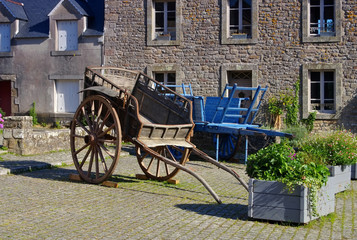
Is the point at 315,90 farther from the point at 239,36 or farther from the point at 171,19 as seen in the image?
the point at 171,19

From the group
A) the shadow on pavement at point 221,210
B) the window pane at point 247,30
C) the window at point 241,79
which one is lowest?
the shadow on pavement at point 221,210

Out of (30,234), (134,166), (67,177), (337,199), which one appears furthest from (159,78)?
(30,234)

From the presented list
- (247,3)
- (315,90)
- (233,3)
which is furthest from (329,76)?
(233,3)

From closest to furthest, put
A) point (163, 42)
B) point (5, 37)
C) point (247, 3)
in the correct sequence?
point (247, 3) → point (163, 42) → point (5, 37)

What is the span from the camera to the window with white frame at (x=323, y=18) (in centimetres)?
1509

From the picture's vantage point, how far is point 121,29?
16625 millimetres

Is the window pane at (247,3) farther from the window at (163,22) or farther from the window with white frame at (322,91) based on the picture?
the window with white frame at (322,91)

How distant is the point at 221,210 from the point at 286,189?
1044 millimetres

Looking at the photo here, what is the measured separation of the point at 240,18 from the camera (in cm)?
1574

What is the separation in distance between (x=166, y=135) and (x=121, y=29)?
914cm

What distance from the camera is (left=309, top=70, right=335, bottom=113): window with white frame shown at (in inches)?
594

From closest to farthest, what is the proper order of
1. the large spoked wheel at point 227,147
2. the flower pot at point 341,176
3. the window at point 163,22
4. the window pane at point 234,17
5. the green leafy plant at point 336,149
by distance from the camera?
1. the flower pot at point 341,176
2. the green leafy plant at point 336,149
3. the large spoked wheel at point 227,147
4. the window pane at point 234,17
5. the window at point 163,22

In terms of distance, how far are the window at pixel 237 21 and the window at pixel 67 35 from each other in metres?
5.32

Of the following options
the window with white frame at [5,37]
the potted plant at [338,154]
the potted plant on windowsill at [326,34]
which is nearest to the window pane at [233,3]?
the potted plant on windowsill at [326,34]
